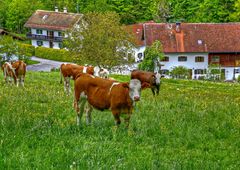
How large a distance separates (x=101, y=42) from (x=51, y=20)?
4106 centimetres

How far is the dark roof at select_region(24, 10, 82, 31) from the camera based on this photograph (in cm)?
8619

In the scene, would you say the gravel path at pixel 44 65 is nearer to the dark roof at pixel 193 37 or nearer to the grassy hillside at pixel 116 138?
the dark roof at pixel 193 37

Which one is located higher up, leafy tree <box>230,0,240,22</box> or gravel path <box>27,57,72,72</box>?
leafy tree <box>230,0,240,22</box>

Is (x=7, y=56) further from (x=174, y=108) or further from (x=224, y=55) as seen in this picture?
(x=174, y=108)

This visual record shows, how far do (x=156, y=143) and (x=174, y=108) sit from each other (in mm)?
6019

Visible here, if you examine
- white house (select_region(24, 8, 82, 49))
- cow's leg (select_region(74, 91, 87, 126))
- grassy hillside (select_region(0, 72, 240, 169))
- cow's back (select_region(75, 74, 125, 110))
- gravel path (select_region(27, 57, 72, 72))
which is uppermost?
white house (select_region(24, 8, 82, 49))

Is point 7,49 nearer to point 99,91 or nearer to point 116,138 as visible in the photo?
point 99,91

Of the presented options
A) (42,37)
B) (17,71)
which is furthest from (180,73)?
(17,71)

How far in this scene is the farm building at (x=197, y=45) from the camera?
2758 inches

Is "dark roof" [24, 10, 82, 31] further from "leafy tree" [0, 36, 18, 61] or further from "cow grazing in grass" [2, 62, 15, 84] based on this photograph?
"cow grazing in grass" [2, 62, 15, 84]

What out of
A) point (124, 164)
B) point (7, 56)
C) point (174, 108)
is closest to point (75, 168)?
point (124, 164)

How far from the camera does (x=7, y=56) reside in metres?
66.2

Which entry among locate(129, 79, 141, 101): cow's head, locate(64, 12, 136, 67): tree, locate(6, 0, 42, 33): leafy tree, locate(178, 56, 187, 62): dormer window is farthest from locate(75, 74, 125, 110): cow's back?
locate(6, 0, 42, 33): leafy tree

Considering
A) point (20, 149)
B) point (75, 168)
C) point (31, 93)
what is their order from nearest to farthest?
point (75, 168)
point (20, 149)
point (31, 93)
